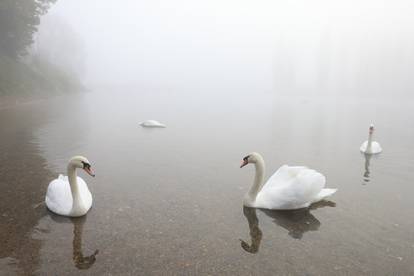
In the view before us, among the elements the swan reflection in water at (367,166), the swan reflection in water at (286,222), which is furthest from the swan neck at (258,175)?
the swan reflection in water at (367,166)

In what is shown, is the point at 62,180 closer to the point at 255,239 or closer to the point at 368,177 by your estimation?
the point at 255,239

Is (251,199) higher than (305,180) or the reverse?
the reverse

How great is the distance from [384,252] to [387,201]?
324cm

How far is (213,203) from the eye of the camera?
8.81m

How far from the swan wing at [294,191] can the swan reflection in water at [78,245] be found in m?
4.17

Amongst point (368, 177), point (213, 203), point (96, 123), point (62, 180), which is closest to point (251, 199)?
point (213, 203)

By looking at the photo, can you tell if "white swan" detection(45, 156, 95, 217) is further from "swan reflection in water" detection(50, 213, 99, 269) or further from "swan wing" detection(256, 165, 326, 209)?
"swan wing" detection(256, 165, 326, 209)

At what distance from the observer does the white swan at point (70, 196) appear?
730cm

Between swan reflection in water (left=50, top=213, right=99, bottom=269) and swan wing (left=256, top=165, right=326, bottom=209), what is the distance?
13.7 ft

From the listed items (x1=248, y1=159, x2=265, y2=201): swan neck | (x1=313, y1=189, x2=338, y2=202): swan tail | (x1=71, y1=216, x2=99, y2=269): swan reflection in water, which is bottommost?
(x1=71, y1=216, x2=99, y2=269): swan reflection in water

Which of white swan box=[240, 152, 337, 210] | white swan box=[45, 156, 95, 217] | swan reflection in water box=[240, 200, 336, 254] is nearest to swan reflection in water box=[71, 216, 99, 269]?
white swan box=[45, 156, 95, 217]

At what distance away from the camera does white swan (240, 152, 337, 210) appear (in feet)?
26.0

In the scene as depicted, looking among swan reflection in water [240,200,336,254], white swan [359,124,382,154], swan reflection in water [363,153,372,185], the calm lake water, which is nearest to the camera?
the calm lake water

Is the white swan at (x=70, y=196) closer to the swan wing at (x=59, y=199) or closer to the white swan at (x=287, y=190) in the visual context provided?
the swan wing at (x=59, y=199)
